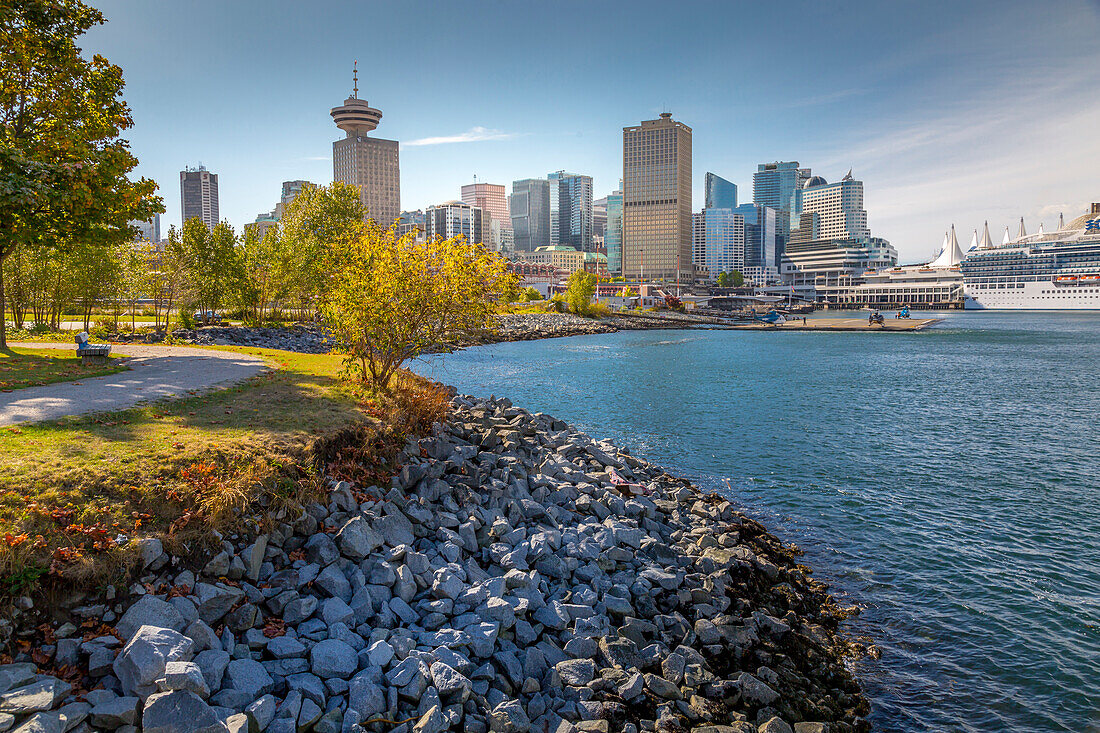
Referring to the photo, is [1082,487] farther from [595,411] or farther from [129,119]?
[129,119]

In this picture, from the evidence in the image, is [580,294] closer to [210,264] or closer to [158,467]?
[210,264]

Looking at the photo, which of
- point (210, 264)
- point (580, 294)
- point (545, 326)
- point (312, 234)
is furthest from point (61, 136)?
Answer: point (580, 294)

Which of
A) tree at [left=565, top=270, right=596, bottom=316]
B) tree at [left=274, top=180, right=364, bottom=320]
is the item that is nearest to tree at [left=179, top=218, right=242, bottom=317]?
tree at [left=274, top=180, right=364, bottom=320]

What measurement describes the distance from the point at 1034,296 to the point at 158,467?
21743 cm

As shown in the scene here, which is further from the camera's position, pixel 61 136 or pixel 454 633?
pixel 61 136

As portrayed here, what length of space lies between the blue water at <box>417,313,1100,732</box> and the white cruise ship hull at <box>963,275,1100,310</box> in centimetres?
14564

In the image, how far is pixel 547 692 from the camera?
8641mm

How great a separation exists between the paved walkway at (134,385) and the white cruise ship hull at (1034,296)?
209 m

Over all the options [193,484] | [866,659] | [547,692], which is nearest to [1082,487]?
[866,659]

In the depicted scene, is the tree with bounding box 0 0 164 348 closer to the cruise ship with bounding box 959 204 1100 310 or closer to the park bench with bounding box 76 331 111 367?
the park bench with bounding box 76 331 111 367

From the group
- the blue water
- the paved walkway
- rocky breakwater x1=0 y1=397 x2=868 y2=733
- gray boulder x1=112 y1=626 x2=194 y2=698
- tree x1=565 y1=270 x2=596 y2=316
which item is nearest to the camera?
gray boulder x1=112 y1=626 x2=194 y2=698

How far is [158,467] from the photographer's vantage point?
1027 centimetres

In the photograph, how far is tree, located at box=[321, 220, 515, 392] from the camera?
18.2m

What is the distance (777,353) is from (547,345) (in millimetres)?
29573
